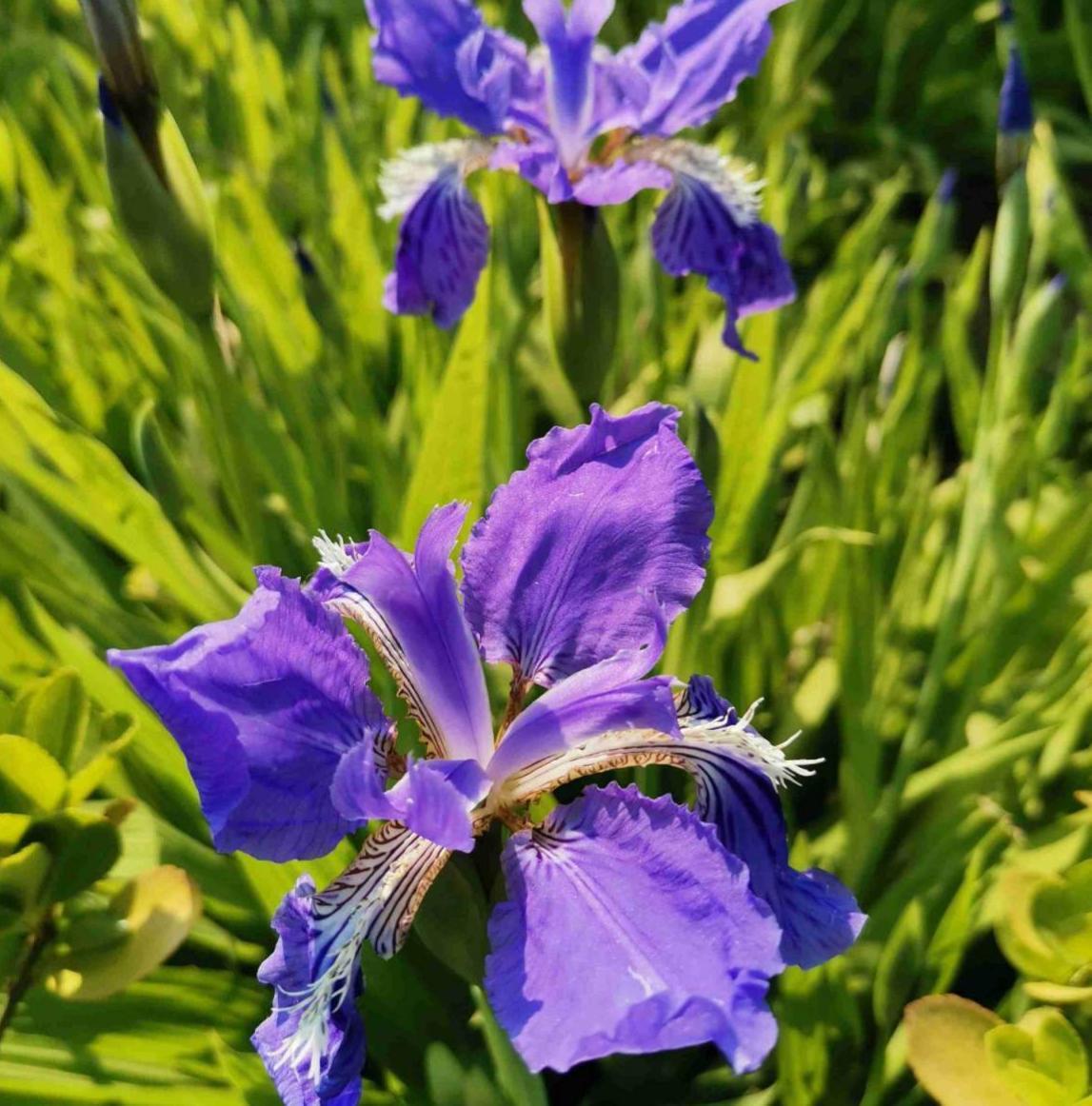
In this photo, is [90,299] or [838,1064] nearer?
[838,1064]

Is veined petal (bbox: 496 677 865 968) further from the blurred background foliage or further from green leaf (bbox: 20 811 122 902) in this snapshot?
green leaf (bbox: 20 811 122 902)

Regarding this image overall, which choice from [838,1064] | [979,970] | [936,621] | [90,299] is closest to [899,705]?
[936,621]

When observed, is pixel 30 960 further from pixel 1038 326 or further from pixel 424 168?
pixel 1038 326

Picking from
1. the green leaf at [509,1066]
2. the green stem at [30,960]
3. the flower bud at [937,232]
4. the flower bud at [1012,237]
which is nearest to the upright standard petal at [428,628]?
the green leaf at [509,1066]

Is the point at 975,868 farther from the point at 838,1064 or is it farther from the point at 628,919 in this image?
the point at 628,919

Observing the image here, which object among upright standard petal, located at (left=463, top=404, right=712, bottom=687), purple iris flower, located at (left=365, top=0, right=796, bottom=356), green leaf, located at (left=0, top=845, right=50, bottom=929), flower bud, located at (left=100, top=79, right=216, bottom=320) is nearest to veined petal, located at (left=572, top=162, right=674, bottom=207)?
purple iris flower, located at (left=365, top=0, right=796, bottom=356)

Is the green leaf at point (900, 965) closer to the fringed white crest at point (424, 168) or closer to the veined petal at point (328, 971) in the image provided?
the veined petal at point (328, 971)
